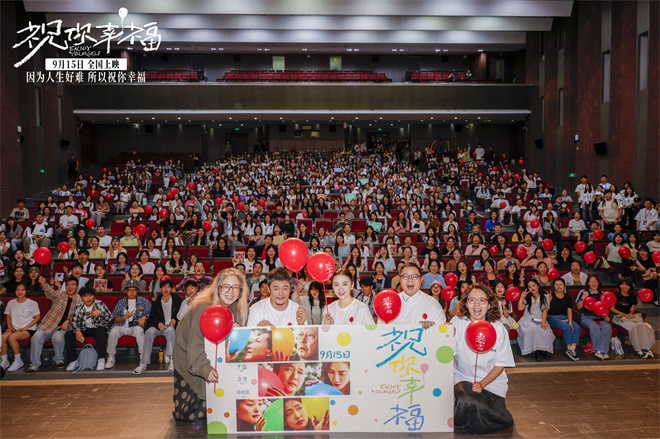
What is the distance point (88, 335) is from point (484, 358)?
558 centimetres

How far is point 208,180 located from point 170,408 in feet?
47.7

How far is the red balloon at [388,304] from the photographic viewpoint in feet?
16.3

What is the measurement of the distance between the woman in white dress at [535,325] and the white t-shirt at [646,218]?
5280mm

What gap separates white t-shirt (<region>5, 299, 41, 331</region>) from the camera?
7.55 meters

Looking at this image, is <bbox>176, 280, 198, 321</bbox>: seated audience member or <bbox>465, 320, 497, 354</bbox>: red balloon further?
<bbox>176, 280, 198, 321</bbox>: seated audience member

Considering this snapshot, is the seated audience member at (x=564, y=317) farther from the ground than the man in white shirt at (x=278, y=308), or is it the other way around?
the man in white shirt at (x=278, y=308)

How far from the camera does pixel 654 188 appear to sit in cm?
1353

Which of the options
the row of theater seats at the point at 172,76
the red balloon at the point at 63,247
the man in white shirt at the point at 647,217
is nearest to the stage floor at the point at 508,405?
the red balloon at the point at 63,247

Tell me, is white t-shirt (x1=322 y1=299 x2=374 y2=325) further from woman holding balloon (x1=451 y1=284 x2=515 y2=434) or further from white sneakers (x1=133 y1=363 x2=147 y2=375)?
white sneakers (x1=133 y1=363 x2=147 y2=375)

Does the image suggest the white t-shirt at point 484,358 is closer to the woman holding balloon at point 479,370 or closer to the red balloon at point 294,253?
the woman holding balloon at point 479,370

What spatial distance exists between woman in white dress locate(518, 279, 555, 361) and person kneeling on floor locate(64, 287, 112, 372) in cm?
597

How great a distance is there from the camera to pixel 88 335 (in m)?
7.47

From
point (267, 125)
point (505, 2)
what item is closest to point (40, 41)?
point (267, 125)

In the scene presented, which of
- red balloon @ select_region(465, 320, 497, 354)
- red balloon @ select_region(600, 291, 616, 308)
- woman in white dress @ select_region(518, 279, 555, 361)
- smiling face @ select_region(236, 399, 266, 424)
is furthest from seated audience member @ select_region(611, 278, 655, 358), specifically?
smiling face @ select_region(236, 399, 266, 424)
